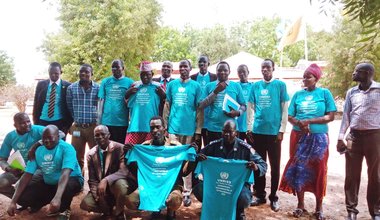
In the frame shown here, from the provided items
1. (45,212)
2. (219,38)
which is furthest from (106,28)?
(219,38)

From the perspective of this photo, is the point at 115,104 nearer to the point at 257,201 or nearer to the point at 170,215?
the point at 170,215

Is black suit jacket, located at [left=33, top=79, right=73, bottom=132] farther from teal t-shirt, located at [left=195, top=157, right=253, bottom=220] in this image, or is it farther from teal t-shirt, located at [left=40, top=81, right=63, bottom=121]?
teal t-shirt, located at [left=195, top=157, right=253, bottom=220]

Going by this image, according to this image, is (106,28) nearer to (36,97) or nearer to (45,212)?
(36,97)

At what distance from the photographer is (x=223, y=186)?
4.36 meters

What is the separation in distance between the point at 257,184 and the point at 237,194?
144 cm

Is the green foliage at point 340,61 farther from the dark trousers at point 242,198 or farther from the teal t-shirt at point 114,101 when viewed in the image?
the dark trousers at point 242,198

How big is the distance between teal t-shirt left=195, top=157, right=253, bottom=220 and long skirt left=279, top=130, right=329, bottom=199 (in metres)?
1.06

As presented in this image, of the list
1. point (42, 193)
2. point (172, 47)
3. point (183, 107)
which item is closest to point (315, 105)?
point (183, 107)

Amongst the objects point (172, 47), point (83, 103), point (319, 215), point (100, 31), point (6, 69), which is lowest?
point (319, 215)

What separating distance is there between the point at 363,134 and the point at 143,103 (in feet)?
10.3

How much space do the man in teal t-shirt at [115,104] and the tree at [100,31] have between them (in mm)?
16854

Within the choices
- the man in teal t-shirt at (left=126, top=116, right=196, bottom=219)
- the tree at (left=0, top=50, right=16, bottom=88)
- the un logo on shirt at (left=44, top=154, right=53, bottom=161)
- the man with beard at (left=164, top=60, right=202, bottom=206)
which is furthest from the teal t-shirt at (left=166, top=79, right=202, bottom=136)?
the tree at (left=0, top=50, right=16, bottom=88)

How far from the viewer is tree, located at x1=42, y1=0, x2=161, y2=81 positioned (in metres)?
22.1

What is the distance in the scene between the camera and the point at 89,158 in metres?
4.84
